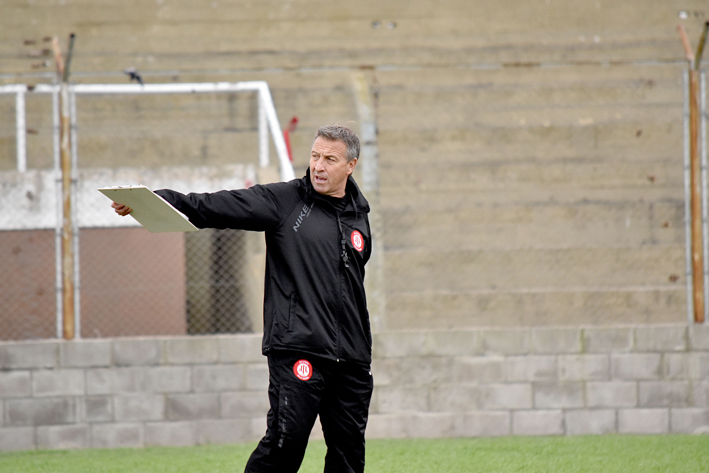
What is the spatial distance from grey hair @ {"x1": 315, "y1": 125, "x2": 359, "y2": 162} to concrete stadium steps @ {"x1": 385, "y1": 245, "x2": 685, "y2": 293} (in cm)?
474

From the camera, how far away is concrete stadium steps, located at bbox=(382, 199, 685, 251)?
8.25 meters

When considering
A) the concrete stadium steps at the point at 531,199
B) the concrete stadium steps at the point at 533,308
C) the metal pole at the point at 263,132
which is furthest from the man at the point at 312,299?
the concrete stadium steps at the point at 533,308

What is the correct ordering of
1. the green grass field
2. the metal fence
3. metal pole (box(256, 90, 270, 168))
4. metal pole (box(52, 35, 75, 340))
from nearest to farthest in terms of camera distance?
1. the green grass field
2. metal pole (box(52, 35, 75, 340))
3. the metal fence
4. metal pole (box(256, 90, 270, 168))

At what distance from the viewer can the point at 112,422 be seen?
573cm

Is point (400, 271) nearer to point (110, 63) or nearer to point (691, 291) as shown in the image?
point (691, 291)

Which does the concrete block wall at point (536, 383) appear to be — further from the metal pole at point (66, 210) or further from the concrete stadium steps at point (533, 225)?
the concrete stadium steps at point (533, 225)

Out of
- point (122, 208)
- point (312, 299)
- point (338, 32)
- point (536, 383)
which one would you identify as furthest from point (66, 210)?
point (338, 32)

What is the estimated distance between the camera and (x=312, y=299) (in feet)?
10.1

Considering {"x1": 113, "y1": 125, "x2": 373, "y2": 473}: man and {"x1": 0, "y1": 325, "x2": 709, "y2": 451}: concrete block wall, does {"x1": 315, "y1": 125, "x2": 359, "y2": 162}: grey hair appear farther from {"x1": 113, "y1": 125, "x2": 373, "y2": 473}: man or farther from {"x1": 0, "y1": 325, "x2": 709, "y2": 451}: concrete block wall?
{"x1": 0, "y1": 325, "x2": 709, "y2": 451}: concrete block wall

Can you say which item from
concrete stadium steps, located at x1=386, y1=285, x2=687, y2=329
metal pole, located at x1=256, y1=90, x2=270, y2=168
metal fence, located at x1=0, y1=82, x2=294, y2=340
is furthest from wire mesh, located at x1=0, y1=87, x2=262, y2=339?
concrete stadium steps, located at x1=386, y1=285, x2=687, y2=329

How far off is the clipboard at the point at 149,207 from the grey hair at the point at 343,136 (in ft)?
2.16

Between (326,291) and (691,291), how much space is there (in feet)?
12.7

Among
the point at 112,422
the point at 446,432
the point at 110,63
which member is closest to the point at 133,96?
the point at 110,63

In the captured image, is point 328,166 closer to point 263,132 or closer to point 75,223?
point 75,223
